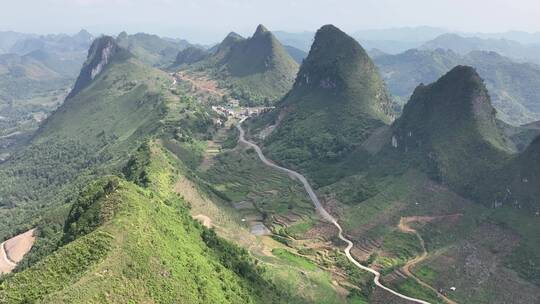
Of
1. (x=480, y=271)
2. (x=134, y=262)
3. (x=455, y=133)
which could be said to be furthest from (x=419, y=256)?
(x=134, y=262)

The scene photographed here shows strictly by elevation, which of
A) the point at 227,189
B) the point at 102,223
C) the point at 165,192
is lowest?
the point at 227,189

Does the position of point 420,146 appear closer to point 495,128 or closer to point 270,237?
point 495,128

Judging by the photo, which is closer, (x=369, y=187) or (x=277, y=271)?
(x=277, y=271)

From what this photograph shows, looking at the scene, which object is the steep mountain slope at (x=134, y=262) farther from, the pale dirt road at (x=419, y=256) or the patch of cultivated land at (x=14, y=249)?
the patch of cultivated land at (x=14, y=249)

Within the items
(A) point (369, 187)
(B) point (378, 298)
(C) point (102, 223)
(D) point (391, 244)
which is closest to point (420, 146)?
(A) point (369, 187)

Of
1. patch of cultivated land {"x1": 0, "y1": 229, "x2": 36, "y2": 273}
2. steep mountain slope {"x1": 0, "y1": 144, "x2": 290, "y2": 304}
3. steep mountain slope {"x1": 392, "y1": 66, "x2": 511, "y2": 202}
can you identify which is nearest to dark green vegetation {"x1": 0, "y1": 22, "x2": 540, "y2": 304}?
steep mountain slope {"x1": 0, "y1": 144, "x2": 290, "y2": 304}

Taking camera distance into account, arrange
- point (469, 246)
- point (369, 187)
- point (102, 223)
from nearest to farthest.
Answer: point (102, 223)
point (469, 246)
point (369, 187)
